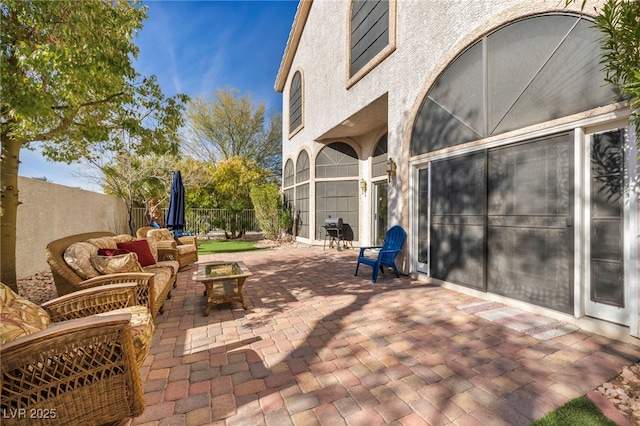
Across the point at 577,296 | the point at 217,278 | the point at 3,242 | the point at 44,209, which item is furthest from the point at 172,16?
the point at 577,296

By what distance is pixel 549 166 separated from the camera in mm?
3465

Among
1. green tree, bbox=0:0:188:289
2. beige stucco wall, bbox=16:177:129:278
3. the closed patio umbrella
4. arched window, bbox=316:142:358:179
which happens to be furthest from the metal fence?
green tree, bbox=0:0:188:289

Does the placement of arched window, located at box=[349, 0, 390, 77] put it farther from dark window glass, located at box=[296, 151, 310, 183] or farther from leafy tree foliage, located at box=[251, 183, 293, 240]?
leafy tree foliage, located at box=[251, 183, 293, 240]

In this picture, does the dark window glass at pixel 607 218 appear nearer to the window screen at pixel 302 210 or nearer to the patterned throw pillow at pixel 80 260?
the patterned throw pillow at pixel 80 260

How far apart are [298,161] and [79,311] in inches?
423

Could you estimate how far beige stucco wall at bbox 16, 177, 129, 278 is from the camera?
554 cm

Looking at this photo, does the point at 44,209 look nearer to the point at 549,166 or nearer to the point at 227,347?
the point at 227,347

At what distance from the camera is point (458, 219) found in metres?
4.63

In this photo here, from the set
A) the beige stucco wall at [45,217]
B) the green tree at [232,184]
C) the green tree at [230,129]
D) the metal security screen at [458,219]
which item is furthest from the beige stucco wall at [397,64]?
the green tree at [230,129]

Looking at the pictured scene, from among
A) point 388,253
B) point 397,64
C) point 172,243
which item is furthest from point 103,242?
point 397,64

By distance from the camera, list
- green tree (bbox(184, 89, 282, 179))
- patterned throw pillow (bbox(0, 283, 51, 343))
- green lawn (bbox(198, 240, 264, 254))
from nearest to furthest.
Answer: patterned throw pillow (bbox(0, 283, 51, 343)) → green lawn (bbox(198, 240, 264, 254)) → green tree (bbox(184, 89, 282, 179))

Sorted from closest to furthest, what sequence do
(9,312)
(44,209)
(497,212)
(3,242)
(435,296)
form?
(9,312), (3,242), (497,212), (435,296), (44,209)

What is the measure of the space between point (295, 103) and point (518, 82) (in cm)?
1074

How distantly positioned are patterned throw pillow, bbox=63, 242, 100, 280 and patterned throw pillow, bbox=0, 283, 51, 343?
3.39ft
